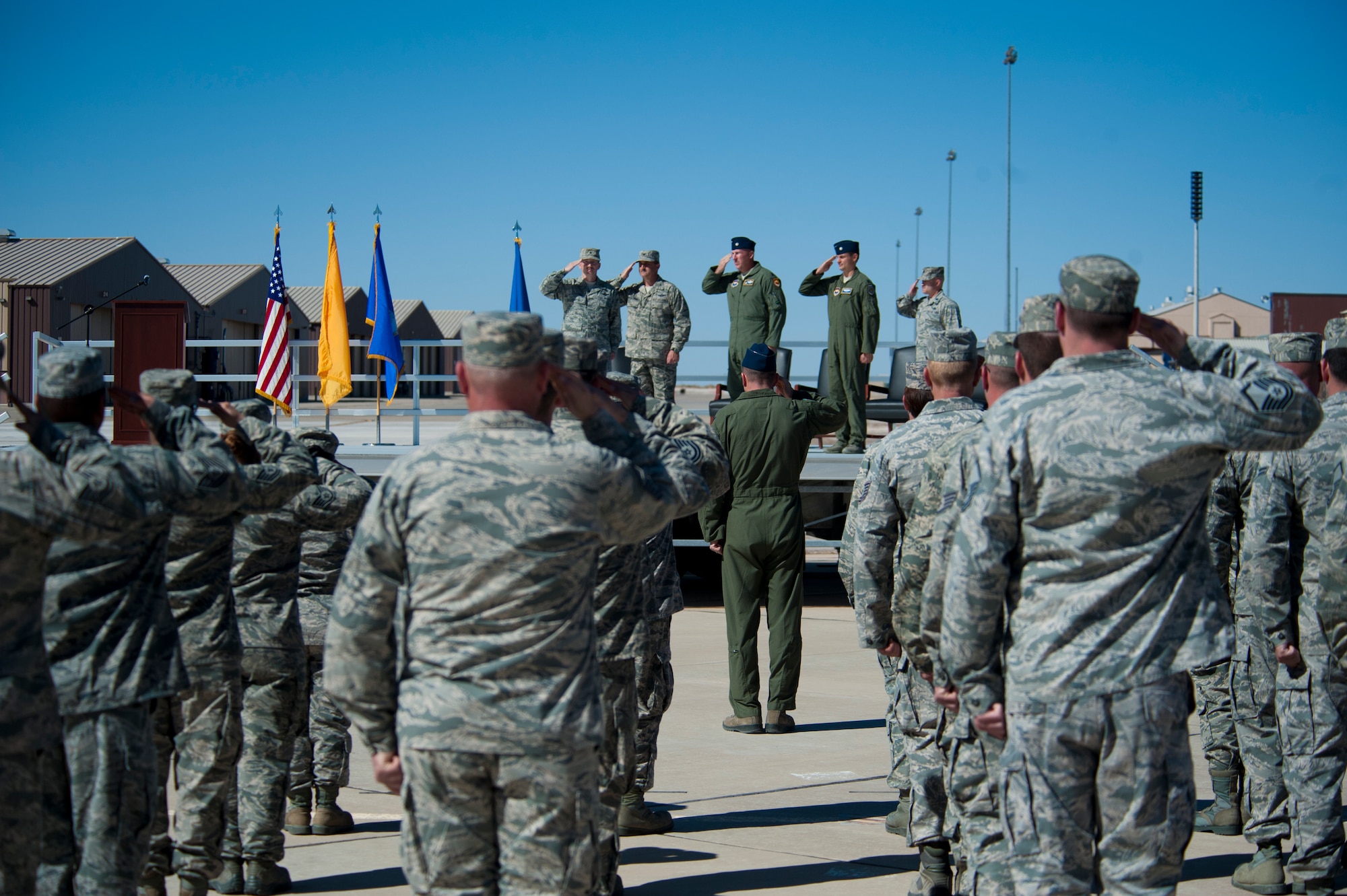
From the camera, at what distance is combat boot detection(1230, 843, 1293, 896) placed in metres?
4.78

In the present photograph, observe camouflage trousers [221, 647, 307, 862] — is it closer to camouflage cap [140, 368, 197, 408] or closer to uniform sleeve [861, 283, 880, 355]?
camouflage cap [140, 368, 197, 408]

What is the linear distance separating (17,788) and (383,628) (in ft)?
3.78

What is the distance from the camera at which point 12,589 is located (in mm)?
3270

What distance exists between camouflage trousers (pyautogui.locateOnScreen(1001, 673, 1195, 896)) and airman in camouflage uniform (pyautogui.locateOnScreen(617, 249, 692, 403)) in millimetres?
9849

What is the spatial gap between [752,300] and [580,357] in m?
8.52

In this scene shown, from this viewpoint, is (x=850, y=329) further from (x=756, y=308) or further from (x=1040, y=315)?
(x=1040, y=315)

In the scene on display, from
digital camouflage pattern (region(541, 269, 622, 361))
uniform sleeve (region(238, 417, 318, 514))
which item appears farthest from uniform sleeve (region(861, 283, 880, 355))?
uniform sleeve (region(238, 417, 318, 514))

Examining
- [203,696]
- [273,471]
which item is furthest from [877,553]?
[203,696]

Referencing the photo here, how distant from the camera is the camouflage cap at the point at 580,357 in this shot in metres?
4.34

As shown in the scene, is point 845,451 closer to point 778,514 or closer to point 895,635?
point 778,514

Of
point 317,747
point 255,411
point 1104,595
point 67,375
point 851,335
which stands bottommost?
point 317,747

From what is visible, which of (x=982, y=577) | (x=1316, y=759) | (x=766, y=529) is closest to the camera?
(x=982, y=577)

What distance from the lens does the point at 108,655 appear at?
3756mm

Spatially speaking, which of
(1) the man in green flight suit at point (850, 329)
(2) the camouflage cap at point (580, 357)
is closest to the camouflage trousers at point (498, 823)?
(2) the camouflage cap at point (580, 357)
